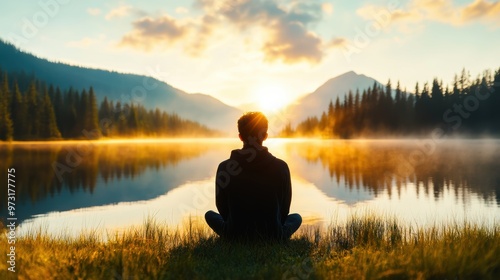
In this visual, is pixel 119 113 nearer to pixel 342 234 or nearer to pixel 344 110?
pixel 344 110

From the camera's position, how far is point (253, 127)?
619 cm

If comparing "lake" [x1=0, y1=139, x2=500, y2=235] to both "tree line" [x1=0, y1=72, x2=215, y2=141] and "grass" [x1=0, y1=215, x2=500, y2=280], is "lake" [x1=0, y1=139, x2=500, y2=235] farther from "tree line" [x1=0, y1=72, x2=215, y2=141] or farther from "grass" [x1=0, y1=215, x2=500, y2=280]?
"tree line" [x1=0, y1=72, x2=215, y2=141]

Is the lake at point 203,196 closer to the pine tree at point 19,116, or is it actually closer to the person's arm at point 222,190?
the person's arm at point 222,190

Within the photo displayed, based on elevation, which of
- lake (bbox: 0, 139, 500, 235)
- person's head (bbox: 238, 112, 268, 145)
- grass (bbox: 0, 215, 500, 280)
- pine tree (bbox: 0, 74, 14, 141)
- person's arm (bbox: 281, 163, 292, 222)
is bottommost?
lake (bbox: 0, 139, 500, 235)

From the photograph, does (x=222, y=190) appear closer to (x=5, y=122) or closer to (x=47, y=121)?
(x=5, y=122)

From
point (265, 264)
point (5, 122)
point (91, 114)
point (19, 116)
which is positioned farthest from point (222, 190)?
point (91, 114)

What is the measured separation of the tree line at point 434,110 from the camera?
98375 mm

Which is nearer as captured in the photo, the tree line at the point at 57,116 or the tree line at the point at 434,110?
the tree line at the point at 57,116

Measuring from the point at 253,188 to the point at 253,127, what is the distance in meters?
1.10

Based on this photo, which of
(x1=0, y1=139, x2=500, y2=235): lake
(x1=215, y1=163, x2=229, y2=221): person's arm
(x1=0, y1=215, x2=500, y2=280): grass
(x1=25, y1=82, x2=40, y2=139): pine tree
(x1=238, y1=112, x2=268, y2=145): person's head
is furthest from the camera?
(x1=25, y1=82, x2=40, y2=139): pine tree

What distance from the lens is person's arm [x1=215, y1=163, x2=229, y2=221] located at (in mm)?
6389

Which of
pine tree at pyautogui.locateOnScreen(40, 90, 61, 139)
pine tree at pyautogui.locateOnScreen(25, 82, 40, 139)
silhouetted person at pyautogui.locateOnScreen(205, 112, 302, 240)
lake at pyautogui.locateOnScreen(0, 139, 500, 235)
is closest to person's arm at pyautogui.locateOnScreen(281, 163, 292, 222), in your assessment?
silhouetted person at pyautogui.locateOnScreen(205, 112, 302, 240)

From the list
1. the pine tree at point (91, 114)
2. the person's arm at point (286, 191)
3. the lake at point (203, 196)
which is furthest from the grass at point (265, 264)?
the pine tree at point (91, 114)

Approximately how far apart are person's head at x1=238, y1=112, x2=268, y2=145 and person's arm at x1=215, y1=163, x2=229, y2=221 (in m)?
0.69
